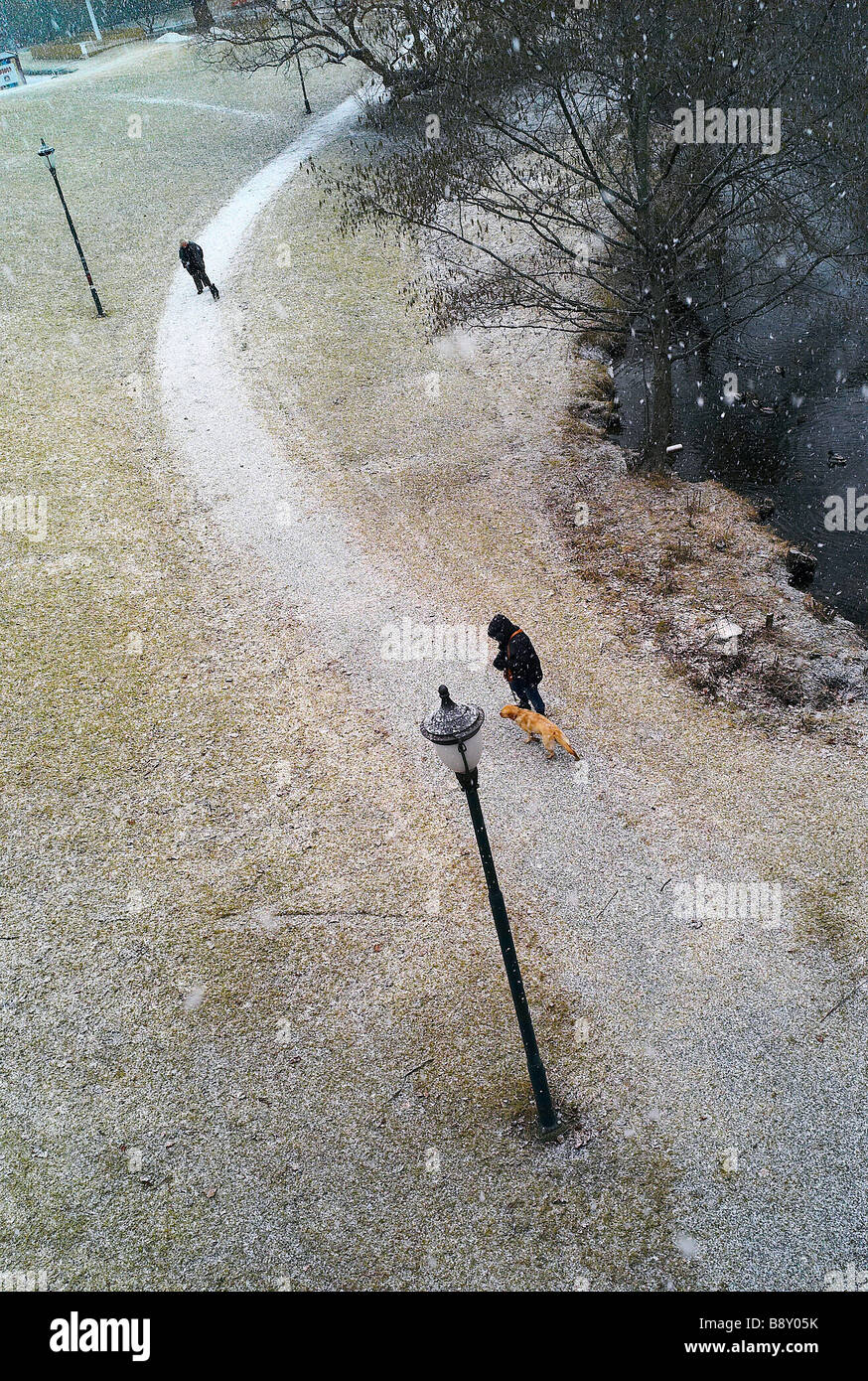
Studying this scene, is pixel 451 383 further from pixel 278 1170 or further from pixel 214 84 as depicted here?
pixel 214 84

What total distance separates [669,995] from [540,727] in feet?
12.5

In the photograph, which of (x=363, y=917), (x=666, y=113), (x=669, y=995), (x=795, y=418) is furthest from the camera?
(x=795, y=418)

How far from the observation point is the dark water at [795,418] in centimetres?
1612

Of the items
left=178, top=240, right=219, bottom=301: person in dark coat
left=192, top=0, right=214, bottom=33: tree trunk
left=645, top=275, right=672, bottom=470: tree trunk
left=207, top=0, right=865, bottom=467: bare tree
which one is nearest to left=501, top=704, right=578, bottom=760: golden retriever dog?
left=645, top=275, right=672, bottom=470: tree trunk

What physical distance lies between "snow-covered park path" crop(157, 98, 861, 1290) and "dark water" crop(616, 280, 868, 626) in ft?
21.3

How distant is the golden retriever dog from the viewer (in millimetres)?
11766

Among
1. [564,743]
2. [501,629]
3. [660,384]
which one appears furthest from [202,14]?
[564,743]

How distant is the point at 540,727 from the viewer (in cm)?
1182

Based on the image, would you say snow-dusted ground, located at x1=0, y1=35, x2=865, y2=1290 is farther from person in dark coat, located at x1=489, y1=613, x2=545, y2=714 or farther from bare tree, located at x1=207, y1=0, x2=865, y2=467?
bare tree, located at x1=207, y1=0, x2=865, y2=467

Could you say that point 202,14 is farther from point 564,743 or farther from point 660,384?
point 564,743

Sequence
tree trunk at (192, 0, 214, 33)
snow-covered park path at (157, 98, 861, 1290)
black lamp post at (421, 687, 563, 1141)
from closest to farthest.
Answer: black lamp post at (421, 687, 563, 1141)
snow-covered park path at (157, 98, 861, 1290)
tree trunk at (192, 0, 214, 33)

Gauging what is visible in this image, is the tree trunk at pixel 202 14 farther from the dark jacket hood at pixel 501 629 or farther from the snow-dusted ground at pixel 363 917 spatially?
the dark jacket hood at pixel 501 629

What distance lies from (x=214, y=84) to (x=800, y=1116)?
160 ft
